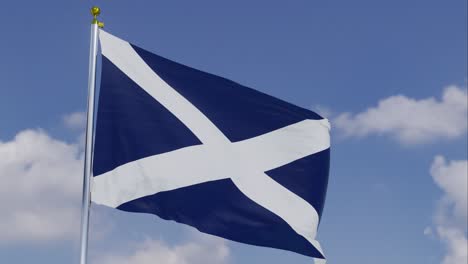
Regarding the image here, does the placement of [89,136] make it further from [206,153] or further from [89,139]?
[206,153]

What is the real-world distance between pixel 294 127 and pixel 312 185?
57.4 inches

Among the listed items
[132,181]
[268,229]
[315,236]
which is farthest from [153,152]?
[315,236]

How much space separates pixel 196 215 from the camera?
15.4 metres

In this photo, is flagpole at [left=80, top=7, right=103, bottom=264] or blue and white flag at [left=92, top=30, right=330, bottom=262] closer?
flagpole at [left=80, top=7, right=103, bottom=264]

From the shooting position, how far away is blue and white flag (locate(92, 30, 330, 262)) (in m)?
15.0

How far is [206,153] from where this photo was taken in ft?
53.5

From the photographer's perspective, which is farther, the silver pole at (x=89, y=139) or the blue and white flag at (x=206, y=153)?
the blue and white flag at (x=206, y=153)

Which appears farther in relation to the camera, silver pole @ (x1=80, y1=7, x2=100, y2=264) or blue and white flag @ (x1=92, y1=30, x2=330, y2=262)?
blue and white flag @ (x1=92, y1=30, x2=330, y2=262)

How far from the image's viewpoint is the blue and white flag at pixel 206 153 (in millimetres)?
15023

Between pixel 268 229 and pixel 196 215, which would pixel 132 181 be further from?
pixel 268 229

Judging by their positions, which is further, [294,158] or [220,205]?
[294,158]

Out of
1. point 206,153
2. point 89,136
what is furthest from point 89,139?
point 206,153

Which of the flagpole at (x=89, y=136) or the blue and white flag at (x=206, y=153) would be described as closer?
the flagpole at (x=89, y=136)

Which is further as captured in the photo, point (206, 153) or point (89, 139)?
point (206, 153)
